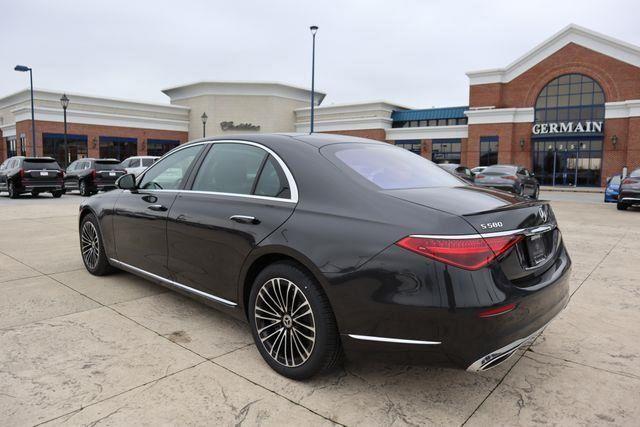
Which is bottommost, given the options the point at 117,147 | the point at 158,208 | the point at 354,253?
the point at 354,253

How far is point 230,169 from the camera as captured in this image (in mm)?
3777

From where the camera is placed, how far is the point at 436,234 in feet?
8.14

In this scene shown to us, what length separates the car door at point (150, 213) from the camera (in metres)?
4.18

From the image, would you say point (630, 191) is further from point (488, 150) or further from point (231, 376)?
point (488, 150)

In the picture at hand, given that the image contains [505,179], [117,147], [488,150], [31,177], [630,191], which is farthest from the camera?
[117,147]

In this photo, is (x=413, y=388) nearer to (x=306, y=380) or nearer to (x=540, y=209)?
(x=306, y=380)

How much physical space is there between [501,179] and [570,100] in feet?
74.8

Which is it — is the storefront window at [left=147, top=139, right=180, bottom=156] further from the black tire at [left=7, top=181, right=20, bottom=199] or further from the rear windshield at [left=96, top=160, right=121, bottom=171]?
the black tire at [left=7, top=181, right=20, bottom=199]

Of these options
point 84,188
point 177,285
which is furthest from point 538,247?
point 84,188

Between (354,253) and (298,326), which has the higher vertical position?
(354,253)

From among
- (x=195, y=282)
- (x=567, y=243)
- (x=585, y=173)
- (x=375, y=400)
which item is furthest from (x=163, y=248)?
(x=585, y=173)

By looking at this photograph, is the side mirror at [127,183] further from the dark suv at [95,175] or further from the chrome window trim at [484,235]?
the dark suv at [95,175]

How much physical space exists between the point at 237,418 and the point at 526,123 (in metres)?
39.4

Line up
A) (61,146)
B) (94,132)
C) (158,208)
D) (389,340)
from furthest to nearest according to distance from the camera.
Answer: (94,132) → (61,146) → (158,208) → (389,340)
